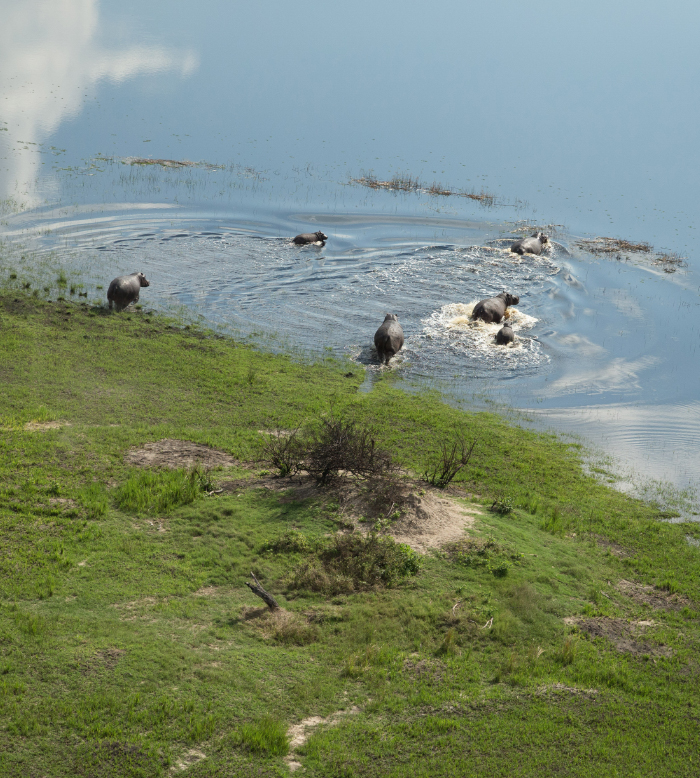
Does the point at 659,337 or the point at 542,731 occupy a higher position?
the point at 659,337

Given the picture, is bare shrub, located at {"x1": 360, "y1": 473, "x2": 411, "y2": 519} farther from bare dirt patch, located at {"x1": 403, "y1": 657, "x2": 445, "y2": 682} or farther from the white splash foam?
the white splash foam

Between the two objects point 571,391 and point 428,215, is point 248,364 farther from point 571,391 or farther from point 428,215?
point 428,215

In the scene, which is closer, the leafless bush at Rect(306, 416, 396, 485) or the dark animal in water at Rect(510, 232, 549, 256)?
the leafless bush at Rect(306, 416, 396, 485)

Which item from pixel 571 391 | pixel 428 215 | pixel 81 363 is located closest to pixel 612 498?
pixel 571 391

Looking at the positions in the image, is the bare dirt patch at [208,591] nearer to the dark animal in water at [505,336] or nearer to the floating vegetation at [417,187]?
the dark animal in water at [505,336]

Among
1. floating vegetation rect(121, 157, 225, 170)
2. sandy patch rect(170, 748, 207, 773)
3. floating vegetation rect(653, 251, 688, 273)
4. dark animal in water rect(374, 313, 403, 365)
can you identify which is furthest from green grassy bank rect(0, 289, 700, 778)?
floating vegetation rect(121, 157, 225, 170)
